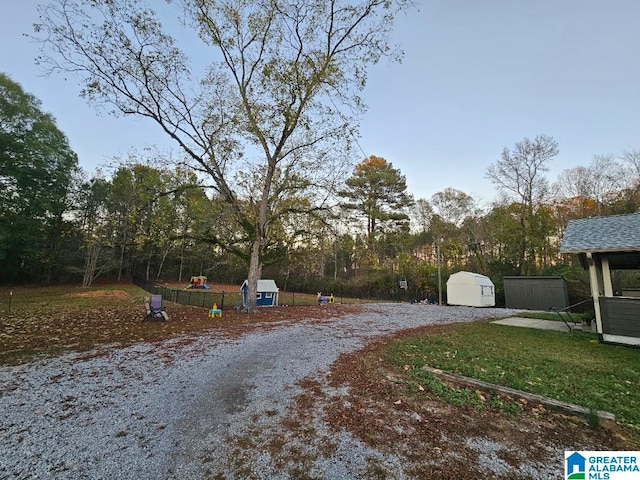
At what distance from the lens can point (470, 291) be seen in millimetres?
19578

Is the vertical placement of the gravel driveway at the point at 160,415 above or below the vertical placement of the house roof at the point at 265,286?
below

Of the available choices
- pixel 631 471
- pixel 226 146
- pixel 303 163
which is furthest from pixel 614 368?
pixel 226 146

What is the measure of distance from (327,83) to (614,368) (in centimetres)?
1183

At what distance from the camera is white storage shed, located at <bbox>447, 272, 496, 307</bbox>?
1927 cm

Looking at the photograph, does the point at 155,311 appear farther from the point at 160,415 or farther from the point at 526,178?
the point at 526,178

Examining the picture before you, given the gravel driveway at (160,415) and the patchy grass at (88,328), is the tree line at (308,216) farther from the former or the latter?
the gravel driveway at (160,415)

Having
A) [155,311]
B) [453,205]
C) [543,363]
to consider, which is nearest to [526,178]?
[453,205]

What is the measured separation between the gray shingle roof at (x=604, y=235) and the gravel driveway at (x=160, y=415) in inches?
293

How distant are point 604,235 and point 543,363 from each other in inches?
215

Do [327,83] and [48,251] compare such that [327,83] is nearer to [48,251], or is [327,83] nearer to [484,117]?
[484,117]

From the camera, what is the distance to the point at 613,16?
8305mm

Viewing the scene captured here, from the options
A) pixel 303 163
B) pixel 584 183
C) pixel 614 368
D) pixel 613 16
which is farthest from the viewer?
pixel 584 183
